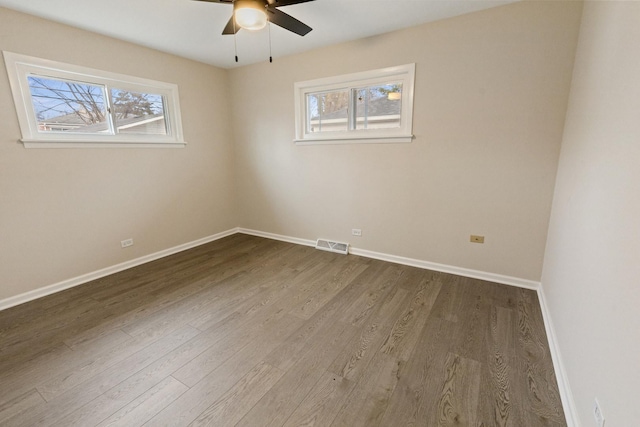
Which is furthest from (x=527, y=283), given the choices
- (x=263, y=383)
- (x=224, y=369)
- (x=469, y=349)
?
(x=224, y=369)

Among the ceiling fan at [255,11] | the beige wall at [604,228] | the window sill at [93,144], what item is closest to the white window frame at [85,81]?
the window sill at [93,144]

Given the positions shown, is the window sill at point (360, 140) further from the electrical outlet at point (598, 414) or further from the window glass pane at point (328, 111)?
the electrical outlet at point (598, 414)

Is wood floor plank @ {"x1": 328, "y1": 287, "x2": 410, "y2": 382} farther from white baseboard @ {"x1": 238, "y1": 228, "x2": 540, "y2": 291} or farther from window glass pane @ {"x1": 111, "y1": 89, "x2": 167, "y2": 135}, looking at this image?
window glass pane @ {"x1": 111, "y1": 89, "x2": 167, "y2": 135}

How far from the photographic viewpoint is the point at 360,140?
10.9 ft

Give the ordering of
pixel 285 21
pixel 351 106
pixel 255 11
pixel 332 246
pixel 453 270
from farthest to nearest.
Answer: pixel 332 246 → pixel 351 106 → pixel 453 270 → pixel 285 21 → pixel 255 11

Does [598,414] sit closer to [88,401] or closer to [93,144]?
[88,401]

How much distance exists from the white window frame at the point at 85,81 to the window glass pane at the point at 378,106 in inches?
90.1

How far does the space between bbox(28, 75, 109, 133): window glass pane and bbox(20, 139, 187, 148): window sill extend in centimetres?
15

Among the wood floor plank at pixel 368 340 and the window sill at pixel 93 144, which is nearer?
the wood floor plank at pixel 368 340

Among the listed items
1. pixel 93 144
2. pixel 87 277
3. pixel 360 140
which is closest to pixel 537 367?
pixel 360 140

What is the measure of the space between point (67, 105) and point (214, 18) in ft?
5.54

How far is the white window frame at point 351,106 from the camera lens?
300 cm

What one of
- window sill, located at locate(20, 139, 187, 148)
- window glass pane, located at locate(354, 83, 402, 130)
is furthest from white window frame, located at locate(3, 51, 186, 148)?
window glass pane, located at locate(354, 83, 402, 130)

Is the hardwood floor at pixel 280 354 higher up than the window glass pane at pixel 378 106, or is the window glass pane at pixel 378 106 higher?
the window glass pane at pixel 378 106
